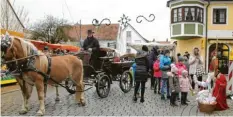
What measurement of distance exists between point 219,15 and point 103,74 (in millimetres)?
26295

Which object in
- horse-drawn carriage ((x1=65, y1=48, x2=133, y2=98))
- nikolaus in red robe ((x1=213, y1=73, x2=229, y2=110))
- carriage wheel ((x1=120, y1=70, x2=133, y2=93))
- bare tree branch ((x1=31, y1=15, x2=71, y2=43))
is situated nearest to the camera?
nikolaus in red robe ((x1=213, y1=73, x2=229, y2=110))

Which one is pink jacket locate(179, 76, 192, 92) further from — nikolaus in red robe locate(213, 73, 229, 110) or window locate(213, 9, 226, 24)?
window locate(213, 9, 226, 24)

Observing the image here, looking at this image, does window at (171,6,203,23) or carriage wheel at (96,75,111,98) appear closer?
carriage wheel at (96,75,111,98)

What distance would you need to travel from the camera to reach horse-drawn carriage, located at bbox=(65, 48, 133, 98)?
1126 centimetres

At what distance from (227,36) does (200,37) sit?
262 centimetres

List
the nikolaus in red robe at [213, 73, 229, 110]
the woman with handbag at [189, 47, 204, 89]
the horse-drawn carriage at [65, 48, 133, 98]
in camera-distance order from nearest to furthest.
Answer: the nikolaus in red robe at [213, 73, 229, 110] < the horse-drawn carriage at [65, 48, 133, 98] < the woman with handbag at [189, 47, 204, 89]

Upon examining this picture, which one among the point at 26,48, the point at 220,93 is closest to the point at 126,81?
the point at 220,93

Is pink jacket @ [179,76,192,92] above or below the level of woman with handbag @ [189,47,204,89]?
below

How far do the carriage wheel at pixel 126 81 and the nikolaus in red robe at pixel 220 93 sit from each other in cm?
397

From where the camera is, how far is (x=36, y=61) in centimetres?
862

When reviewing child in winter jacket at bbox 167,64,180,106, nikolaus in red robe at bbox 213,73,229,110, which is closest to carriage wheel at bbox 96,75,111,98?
child in winter jacket at bbox 167,64,180,106

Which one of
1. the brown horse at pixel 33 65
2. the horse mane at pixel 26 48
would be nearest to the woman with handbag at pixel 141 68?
the brown horse at pixel 33 65

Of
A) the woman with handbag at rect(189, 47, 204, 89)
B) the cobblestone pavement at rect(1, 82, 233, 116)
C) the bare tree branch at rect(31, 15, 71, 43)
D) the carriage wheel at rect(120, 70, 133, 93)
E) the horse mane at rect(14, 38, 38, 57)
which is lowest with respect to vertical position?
the cobblestone pavement at rect(1, 82, 233, 116)

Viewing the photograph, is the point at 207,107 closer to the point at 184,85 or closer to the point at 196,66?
the point at 184,85
